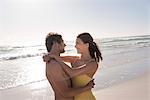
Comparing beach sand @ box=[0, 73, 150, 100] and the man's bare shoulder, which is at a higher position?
the man's bare shoulder

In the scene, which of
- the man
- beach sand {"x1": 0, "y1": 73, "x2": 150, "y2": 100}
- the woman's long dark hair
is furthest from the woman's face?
beach sand {"x1": 0, "y1": 73, "x2": 150, "y2": 100}

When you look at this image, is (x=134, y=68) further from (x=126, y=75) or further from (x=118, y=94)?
(x=118, y=94)

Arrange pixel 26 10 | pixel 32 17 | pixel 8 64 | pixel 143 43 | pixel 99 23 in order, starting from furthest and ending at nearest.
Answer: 1. pixel 143 43
2. pixel 99 23
3. pixel 8 64
4. pixel 32 17
5. pixel 26 10

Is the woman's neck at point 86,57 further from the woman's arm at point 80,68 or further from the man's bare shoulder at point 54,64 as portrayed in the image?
the man's bare shoulder at point 54,64

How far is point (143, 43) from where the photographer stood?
402 inches

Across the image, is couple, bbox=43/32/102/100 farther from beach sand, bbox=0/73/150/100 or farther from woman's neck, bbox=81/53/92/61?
beach sand, bbox=0/73/150/100

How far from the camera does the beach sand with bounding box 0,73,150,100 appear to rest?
3.37 meters

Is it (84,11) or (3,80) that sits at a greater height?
(84,11)

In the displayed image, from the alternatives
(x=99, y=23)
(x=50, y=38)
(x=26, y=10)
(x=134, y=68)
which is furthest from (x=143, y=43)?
(x=50, y=38)

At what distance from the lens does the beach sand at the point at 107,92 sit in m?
3.37

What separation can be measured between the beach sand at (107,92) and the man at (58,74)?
1.94m

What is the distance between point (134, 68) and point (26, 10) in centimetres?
186

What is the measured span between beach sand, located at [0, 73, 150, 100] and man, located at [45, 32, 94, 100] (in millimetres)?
1939

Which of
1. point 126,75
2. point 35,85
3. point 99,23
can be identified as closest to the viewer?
point 35,85
